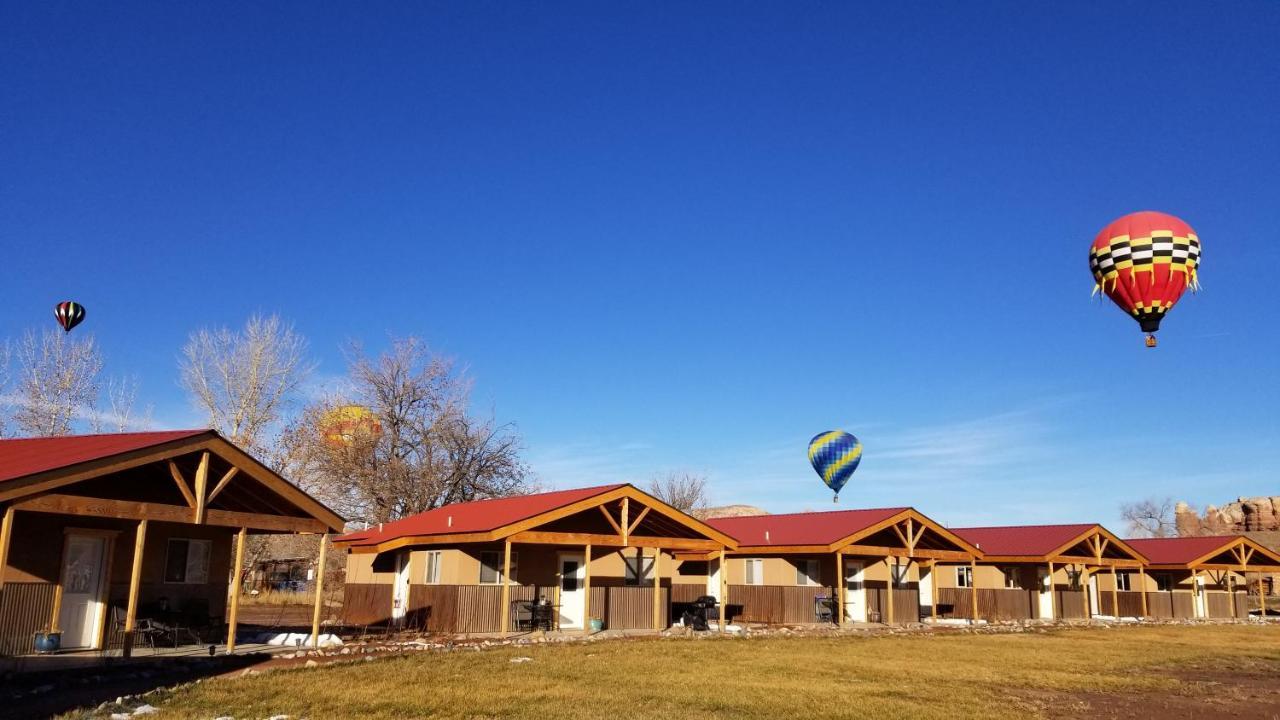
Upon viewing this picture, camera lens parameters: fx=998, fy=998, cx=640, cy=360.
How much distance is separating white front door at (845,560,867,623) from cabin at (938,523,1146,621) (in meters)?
3.77

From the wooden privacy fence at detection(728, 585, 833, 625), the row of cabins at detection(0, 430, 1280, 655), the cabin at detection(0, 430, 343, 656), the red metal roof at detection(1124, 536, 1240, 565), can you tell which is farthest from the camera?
the red metal roof at detection(1124, 536, 1240, 565)

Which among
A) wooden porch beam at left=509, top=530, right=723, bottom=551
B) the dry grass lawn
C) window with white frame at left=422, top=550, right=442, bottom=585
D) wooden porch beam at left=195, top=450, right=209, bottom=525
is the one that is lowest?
the dry grass lawn

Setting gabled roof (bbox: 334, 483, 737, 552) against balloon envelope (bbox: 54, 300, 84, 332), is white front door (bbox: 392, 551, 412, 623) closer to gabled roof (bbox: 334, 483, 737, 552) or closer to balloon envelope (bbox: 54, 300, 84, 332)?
gabled roof (bbox: 334, 483, 737, 552)

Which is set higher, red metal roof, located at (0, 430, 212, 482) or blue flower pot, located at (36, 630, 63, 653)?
red metal roof, located at (0, 430, 212, 482)

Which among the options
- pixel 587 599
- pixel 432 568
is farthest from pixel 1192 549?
pixel 432 568

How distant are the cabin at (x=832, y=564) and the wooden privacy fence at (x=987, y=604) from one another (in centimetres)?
163

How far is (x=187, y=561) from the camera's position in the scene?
21.0m

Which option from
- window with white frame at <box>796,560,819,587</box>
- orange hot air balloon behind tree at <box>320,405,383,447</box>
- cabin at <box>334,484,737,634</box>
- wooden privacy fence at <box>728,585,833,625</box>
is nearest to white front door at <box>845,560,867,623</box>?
window with white frame at <box>796,560,819,587</box>

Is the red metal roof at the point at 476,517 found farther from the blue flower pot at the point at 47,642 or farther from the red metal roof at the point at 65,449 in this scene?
the blue flower pot at the point at 47,642

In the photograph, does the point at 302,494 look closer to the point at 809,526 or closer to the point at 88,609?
the point at 88,609

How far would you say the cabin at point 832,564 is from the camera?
3138 centimetres

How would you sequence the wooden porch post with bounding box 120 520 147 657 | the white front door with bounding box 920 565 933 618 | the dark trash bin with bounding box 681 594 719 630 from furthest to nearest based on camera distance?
the white front door with bounding box 920 565 933 618 → the dark trash bin with bounding box 681 594 719 630 → the wooden porch post with bounding box 120 520 147 657

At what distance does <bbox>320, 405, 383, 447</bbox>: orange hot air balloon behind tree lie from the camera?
45281mm

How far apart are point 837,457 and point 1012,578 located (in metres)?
8.54
